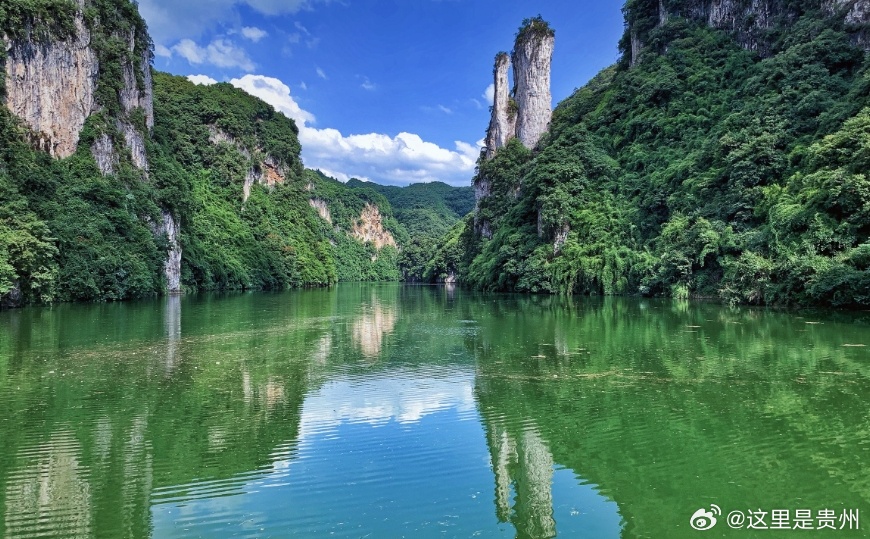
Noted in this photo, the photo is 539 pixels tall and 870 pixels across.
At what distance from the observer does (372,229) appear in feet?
601

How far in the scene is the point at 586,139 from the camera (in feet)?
211

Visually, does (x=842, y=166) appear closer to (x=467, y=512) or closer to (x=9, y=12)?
(x=467, y=512)

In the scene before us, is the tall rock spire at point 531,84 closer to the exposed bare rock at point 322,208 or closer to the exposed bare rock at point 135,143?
the exposed bare rock at point 135,143

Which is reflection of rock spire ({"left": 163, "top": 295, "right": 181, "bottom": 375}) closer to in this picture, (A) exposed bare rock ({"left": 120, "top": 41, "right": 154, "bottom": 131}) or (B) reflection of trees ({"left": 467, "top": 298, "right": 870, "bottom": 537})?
(B) reflection of trees ({"left": 467, "top": 298, "right": 870, "bottom": 537})

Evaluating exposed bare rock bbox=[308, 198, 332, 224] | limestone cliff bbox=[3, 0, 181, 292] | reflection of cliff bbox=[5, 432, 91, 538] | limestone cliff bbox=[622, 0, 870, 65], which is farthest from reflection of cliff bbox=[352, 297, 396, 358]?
exposed bare rock bbox=[308, 198, 332, 224]

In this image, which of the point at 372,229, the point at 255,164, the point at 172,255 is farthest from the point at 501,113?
the point at 372,229

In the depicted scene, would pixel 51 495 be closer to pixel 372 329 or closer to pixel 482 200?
pixel 372 329

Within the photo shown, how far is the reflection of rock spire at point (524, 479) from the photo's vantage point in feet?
21.1

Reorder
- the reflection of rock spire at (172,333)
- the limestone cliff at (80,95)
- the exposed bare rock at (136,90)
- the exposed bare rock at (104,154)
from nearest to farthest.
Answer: the reflection of rock spire at (172,333), the limestone cliff at (80,95), the exposed bare rock at (104,154), the exposed bare rock at (136,90)

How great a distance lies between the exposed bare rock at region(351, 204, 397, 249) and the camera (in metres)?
176

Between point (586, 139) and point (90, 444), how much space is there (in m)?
62.0

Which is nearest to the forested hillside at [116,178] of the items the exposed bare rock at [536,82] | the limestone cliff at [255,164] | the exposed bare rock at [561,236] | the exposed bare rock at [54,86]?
the exposed bare rock at [54,86]

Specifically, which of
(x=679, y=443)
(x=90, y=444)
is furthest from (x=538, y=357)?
(x=90, y=444)

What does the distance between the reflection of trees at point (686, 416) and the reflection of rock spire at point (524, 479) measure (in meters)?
0.04
